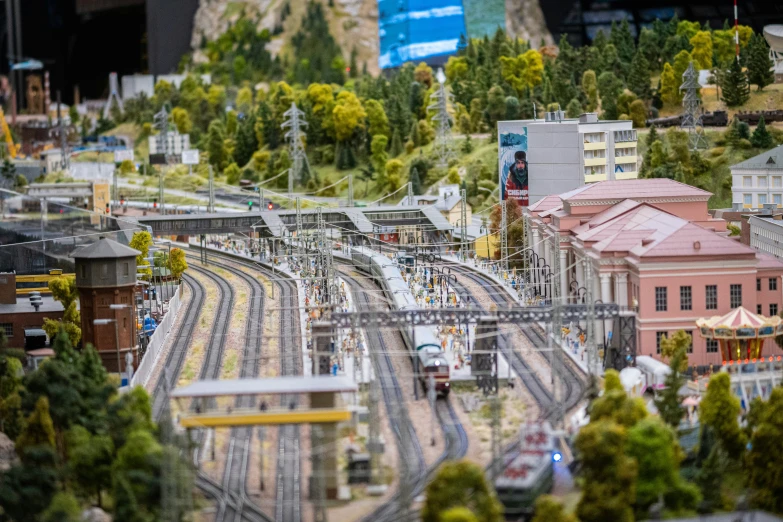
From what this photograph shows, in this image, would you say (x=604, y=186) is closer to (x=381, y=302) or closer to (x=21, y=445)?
(x=381, y=302)

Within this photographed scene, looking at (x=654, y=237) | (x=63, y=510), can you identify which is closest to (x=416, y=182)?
(x=654, y=237)

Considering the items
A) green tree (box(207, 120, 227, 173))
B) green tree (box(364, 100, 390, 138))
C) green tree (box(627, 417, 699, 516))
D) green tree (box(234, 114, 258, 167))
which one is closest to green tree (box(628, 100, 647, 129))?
green tree (box(364, 100, 390, 138))

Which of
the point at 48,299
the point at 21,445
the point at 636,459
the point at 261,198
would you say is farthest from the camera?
the point at 261,198

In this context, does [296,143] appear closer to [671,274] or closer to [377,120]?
[377,120]

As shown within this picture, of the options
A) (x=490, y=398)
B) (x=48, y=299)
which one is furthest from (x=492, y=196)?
(x=490, y=398)

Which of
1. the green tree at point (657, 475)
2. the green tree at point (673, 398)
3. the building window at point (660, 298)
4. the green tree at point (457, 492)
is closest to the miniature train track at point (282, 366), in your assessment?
the green tree at point (457, 492)

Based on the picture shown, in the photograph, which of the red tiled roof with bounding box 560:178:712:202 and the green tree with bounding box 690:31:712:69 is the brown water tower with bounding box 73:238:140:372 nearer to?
the red tiled roof with bounding box 560:178:712:202

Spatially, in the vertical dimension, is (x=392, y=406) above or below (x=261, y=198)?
below
